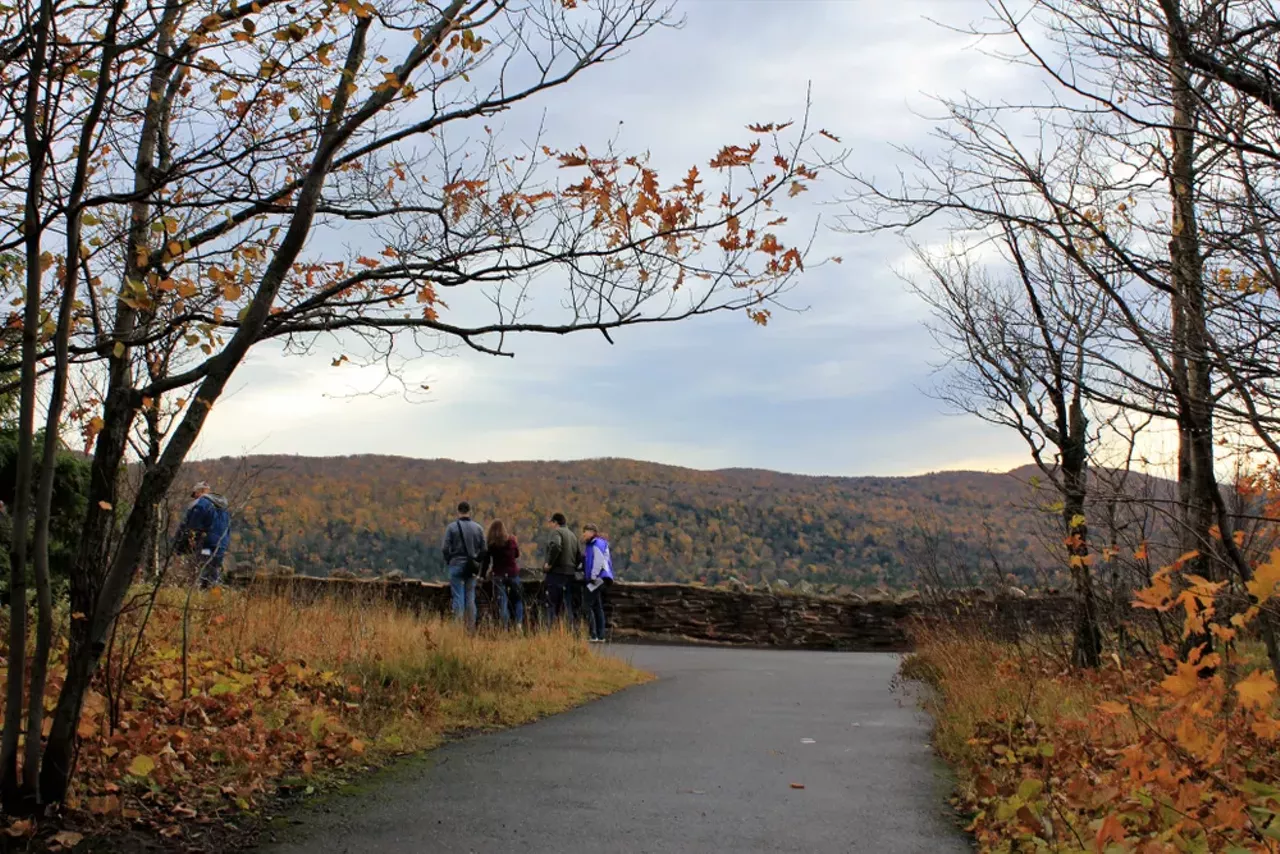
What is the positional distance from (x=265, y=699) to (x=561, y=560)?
963 centimetres

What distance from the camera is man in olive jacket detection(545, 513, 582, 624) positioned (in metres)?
17.0

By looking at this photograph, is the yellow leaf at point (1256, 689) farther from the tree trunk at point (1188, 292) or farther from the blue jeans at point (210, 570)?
the blue jeans at point (210, 570)

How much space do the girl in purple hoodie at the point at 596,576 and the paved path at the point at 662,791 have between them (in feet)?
21.8

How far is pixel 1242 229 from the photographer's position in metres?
5.33

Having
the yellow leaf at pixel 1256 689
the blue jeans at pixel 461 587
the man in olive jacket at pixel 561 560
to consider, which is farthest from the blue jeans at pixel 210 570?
the yellow leaf at pixel 1256 689

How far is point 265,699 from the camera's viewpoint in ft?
24.7

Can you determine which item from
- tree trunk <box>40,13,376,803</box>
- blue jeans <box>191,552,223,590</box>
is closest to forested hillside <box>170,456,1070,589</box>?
blue jeans <box>191,552,223,590</box>

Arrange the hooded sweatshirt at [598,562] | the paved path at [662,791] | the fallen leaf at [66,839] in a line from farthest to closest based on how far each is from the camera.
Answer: the hooded sweatshirt at [598,562] → the paved path at [662,791] → the fallen leaf at [66,839]

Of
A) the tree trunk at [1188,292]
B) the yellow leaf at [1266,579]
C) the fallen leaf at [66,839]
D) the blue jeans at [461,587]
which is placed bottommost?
the fallen leaf at [66,839]

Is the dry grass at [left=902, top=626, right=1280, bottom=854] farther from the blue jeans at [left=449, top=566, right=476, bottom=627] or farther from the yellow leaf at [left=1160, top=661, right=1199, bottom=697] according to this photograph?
the blue jeans at [left=449, top=566, right=476, bottom=627]

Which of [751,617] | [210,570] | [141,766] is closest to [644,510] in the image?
[751,617]

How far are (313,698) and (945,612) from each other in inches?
314

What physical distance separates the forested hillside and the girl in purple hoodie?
825cm

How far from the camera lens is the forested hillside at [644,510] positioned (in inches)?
1545
